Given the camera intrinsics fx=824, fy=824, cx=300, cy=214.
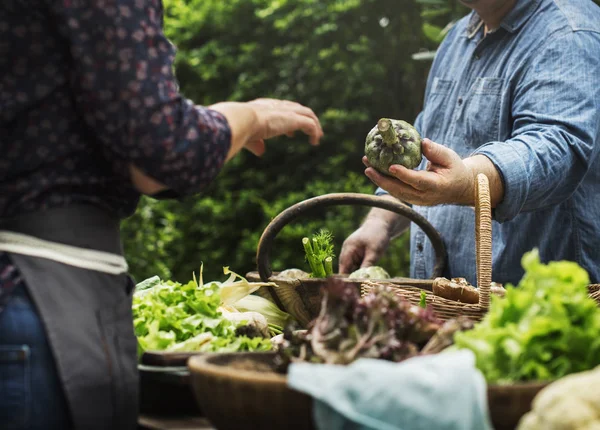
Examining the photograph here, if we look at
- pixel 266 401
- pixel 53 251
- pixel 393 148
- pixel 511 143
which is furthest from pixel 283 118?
pixel 511 143

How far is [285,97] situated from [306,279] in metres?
5.11

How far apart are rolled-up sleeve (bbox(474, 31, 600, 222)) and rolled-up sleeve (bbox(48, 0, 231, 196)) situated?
1.43 metres

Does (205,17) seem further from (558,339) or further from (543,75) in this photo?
(558,339)

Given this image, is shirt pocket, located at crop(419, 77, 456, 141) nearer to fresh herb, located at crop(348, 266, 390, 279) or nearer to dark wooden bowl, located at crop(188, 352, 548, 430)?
fresh herb, located at crop(348, 266, 390, 279)

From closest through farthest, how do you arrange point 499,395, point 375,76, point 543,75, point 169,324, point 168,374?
point 499,395 < point 168,374 < point 169,324 < point 543,75 < point 375,76

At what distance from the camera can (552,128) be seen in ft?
9.46

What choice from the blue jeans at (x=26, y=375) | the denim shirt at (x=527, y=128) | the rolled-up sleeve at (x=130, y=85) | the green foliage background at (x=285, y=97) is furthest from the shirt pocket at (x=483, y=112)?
the green foliage background at (x=285, y=97)

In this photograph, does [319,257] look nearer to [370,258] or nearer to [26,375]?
[370,258]

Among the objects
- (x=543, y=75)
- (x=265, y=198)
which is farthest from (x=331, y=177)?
(x=543, y=75)

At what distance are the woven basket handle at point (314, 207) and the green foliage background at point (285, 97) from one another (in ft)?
11.5

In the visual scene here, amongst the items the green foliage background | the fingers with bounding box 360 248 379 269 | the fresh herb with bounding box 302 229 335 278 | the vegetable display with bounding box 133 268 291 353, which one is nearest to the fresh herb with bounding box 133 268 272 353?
the vegetable display with bounding box 133 268 291 353

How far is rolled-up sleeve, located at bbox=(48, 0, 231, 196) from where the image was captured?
1521 mm

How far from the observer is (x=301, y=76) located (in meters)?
7.91

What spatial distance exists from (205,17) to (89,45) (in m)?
7.28
